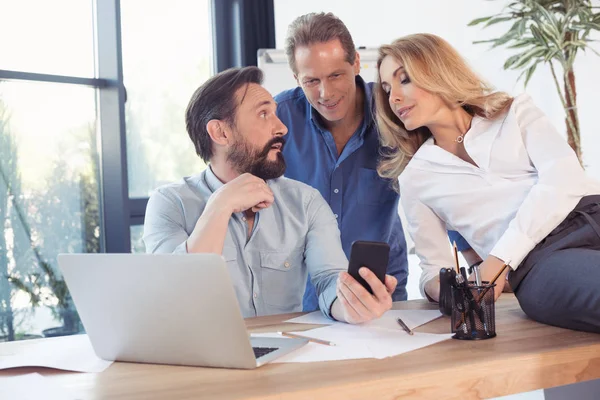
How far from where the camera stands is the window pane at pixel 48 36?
3885mm

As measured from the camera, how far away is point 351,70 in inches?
98.0

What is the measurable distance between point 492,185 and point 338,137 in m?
0.74

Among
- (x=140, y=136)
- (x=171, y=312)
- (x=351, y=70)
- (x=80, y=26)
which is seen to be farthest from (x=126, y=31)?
(x=171, y=312)

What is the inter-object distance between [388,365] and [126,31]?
3.66 metres

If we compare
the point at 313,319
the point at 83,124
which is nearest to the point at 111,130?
the point at 83,124

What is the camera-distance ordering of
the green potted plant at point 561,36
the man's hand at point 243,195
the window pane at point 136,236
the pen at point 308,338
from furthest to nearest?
the window pane at point 136,236, the green potted plant at point 561,36, the man's hand at point 243,195, the pen at point 308,338

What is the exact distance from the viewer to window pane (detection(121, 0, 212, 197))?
4.40 metres

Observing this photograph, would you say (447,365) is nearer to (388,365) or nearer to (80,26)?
(388,365)

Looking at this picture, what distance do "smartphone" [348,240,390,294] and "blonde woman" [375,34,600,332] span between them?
387mm

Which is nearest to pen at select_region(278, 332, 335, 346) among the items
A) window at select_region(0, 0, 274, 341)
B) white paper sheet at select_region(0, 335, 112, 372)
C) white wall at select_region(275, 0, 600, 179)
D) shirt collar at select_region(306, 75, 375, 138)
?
white paper sheet at select_region(0, 335, 112, 372)

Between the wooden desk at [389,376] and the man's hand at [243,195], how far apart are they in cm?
67

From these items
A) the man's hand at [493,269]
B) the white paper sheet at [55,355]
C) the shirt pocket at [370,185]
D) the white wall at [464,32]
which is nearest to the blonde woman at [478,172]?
the man's hand at [493,269]

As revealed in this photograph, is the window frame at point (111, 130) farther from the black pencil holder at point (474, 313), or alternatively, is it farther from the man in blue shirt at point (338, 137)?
the black pencil holder at point (474, 313)

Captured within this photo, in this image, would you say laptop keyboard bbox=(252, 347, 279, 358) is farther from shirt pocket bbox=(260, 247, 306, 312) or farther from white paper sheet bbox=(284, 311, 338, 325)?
shirt pocket bbox=(260, 247, 306, 312)
